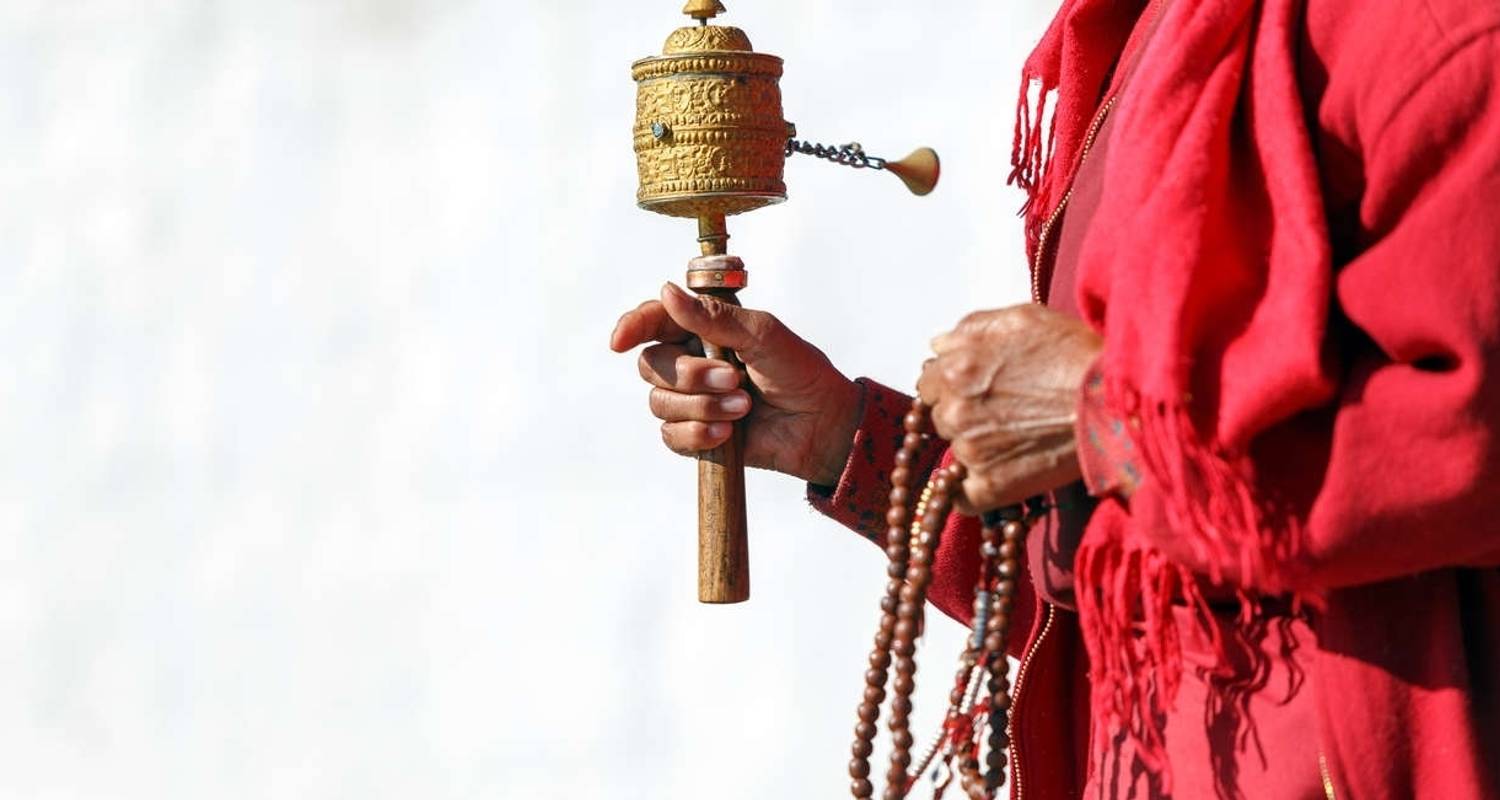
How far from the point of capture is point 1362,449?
1.52 metres

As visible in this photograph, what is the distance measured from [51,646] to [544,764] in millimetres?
935

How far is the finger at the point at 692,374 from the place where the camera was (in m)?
2.33

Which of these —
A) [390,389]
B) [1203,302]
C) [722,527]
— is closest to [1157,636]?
[1203,302]

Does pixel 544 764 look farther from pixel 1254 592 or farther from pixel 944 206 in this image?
pixel 1254 592

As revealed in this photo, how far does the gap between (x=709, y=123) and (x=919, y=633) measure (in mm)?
601

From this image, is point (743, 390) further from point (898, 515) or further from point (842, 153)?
point (898, 515)

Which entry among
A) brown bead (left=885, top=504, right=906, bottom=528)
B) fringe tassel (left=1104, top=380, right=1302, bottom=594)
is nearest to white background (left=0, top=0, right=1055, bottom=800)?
brown bead (left=885, top=504, right=906, bottom=528)

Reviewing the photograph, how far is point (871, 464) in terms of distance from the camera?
7.91ft

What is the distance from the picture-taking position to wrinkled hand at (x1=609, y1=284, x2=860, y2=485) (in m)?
2.31

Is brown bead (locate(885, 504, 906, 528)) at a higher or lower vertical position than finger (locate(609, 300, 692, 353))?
lower

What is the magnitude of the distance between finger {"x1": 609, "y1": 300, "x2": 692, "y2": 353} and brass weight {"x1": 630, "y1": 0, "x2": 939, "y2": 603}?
50 mm

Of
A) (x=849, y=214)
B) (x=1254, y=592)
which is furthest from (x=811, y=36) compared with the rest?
(x=1254, y=592)

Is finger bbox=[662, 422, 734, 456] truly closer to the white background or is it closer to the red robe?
the red robe

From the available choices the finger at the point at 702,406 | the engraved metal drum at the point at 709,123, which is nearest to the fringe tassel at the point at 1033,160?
the engraved metal drum at the point at 709,123
